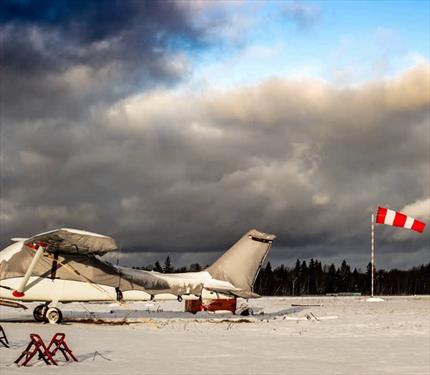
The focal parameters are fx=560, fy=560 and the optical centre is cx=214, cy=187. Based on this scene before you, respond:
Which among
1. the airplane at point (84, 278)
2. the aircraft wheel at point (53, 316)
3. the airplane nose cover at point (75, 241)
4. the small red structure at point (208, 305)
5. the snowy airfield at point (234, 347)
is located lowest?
the snowy airfield at point (234, 347)

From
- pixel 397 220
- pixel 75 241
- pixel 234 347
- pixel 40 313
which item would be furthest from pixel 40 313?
pixel 397 220

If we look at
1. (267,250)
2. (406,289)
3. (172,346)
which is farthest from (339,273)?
(172,346)

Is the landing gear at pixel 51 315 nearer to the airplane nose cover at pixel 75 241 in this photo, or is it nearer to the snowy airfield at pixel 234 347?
the snowy airfield at pixel 234 347

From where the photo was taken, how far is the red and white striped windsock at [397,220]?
48.2 metres

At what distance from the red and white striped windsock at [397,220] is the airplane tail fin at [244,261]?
24220 mm

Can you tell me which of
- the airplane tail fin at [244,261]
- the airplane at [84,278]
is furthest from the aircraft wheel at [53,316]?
the airplane tail fin at [244,261]

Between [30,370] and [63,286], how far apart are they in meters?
12.4

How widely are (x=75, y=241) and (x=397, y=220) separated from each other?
34.4 metres

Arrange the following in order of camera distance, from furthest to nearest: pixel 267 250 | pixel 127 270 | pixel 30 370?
pixel 267 250, pixel 127 270, pixel 30 370

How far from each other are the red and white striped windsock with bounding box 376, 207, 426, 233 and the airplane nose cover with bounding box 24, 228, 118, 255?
31996 millimetres

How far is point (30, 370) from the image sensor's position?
10.2 metres

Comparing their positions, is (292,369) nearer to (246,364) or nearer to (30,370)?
(246,364)

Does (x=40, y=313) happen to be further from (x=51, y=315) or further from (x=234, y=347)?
(x=234, y=347)

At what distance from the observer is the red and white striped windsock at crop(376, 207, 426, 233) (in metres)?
48.2
